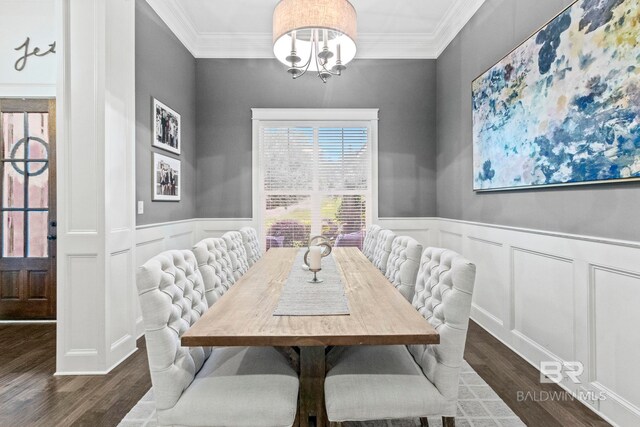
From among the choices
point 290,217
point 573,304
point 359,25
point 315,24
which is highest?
point 359,25

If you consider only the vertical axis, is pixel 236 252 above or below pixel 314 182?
below

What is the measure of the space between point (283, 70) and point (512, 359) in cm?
387

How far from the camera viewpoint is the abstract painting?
172cm

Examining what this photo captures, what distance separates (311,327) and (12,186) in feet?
12.2

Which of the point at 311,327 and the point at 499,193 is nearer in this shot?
the point at 311,327

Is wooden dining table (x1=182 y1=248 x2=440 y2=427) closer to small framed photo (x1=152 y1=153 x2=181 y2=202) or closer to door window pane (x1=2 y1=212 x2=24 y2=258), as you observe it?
small framed photo (x1=152 y1=153 x2=181 y2=202)

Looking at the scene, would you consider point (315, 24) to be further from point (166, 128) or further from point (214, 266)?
point (166, 128)

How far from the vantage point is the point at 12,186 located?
341 centimetres

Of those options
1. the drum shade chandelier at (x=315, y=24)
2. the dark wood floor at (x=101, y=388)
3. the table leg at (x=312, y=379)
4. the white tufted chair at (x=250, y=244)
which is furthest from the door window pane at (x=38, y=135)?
the table leg at (x=312, y=379)

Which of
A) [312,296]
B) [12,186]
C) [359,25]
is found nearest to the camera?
[312,296]

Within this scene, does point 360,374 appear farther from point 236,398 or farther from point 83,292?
point 83,292

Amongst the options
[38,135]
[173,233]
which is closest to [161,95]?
[38,135]

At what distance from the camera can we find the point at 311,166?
443 cm

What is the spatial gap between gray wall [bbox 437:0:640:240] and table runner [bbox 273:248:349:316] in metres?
Answer: 1.46
